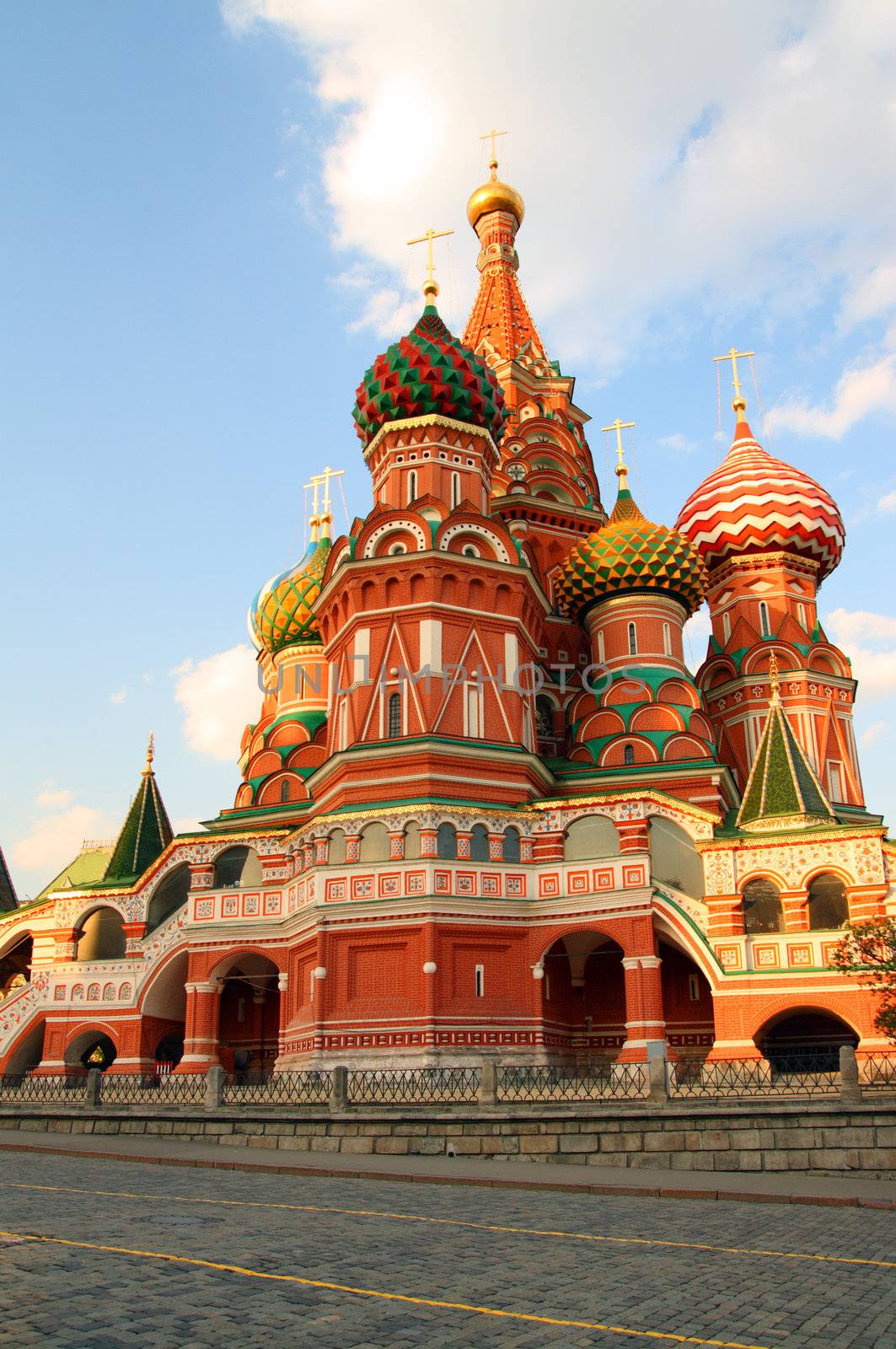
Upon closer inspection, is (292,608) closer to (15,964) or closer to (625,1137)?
(15,964)

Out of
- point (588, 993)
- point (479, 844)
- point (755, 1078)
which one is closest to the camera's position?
point (755, 1078)

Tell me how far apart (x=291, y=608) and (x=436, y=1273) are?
86.6 feet

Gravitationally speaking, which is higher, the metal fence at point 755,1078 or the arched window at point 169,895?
the arched window at point 169,895

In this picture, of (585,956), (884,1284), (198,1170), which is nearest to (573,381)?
(585,956)

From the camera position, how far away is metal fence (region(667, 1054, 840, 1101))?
15.4 metres

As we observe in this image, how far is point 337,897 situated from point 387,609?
606cm

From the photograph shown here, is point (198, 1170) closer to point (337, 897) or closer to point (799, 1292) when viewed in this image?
point (799, 1292)

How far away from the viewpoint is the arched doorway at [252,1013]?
26203mm

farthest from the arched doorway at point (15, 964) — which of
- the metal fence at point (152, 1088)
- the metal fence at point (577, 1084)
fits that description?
the metal fence at point (577, 1084)

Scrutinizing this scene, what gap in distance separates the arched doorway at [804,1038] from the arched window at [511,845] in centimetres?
548

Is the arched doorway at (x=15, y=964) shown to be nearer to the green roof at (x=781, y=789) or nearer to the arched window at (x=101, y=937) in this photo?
the arched window at (x=101, y=937)

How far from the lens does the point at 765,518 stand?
33375mm

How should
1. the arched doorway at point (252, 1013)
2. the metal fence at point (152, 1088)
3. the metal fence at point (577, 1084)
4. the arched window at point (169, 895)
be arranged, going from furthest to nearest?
the arched window at point (169, 895)
the arched doorway at point (252, 1013)
the metal fence at point (152, 1088)
the metal fence at point (577, 1084)

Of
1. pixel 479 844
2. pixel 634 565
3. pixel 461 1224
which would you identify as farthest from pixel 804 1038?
pixel 461 1224
